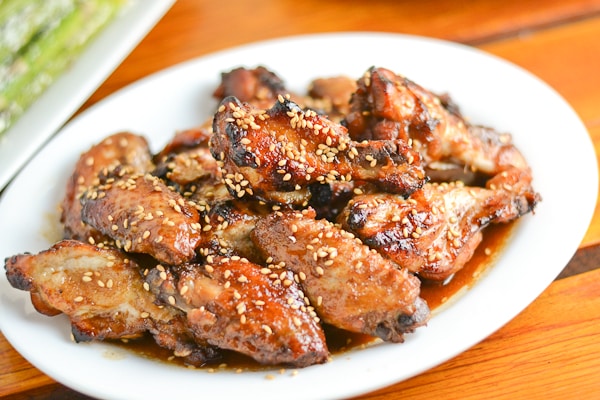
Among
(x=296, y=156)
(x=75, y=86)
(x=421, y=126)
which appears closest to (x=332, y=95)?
(x=421, y=126)

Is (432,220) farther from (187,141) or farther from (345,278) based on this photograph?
(187,141)

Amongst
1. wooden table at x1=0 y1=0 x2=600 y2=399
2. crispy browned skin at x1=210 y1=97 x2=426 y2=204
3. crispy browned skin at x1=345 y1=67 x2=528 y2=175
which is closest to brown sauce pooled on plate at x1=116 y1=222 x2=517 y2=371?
wooden table at x1=0 y1=0 x2=600 y2=399

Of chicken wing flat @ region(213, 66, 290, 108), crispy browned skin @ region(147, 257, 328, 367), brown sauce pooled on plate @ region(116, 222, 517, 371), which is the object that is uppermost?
chicken wing flat @ region(213, 66, 290, 108)

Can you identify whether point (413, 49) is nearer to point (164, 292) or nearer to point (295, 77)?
point (295, 77)

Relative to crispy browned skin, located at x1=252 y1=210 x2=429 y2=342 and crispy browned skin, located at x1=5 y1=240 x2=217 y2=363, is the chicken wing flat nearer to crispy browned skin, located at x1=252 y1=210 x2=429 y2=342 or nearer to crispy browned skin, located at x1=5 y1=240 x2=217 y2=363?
crispy browned skin, located at x1=252 y1=210 x2=429 y2=342

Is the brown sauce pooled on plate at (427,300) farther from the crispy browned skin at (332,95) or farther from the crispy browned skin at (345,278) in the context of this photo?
the crispy browned skin at (332,95)

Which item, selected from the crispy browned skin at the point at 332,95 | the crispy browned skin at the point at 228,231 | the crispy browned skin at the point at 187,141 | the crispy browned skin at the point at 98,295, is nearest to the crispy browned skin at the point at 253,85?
the crispy browned skin at the point at 332,95
